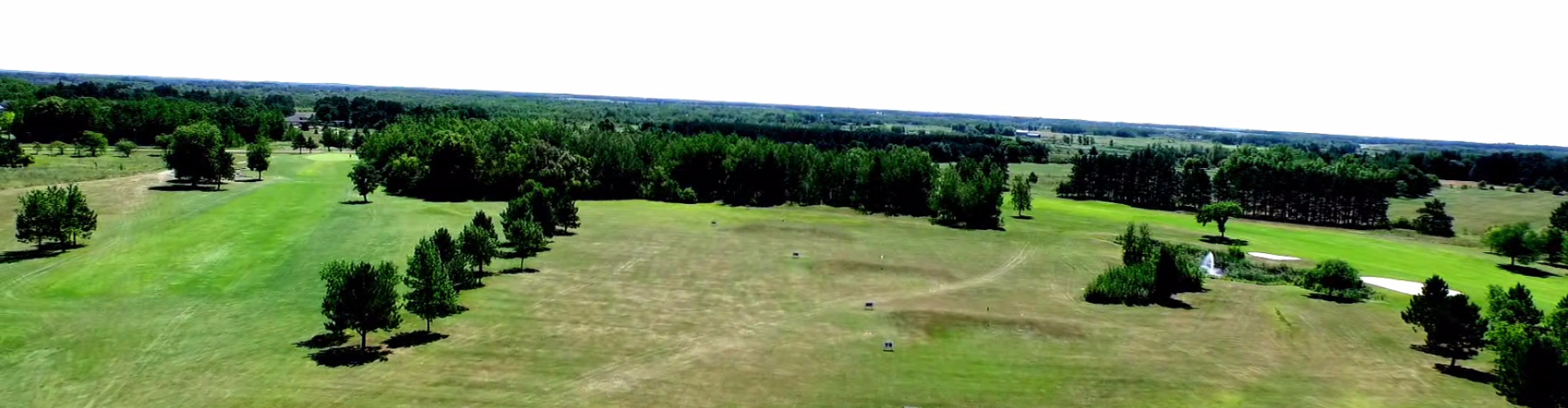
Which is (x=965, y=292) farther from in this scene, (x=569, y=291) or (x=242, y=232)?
(x=242, y=232)

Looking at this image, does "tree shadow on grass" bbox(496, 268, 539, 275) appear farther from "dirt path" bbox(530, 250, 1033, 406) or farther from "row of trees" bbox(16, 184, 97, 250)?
"row of trees" bbox(16, 184, 97, 250)

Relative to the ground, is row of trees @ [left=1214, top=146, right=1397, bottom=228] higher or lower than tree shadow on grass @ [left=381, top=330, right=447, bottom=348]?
higher

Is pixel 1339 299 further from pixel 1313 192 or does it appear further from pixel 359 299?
pixel 1313 192

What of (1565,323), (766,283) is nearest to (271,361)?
(766,283)

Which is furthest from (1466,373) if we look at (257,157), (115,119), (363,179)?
(115,119)

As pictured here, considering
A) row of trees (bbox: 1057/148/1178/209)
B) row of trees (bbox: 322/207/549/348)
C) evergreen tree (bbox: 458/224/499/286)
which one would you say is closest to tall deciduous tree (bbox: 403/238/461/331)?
row of trees (bbox: 322/207/549/348)
